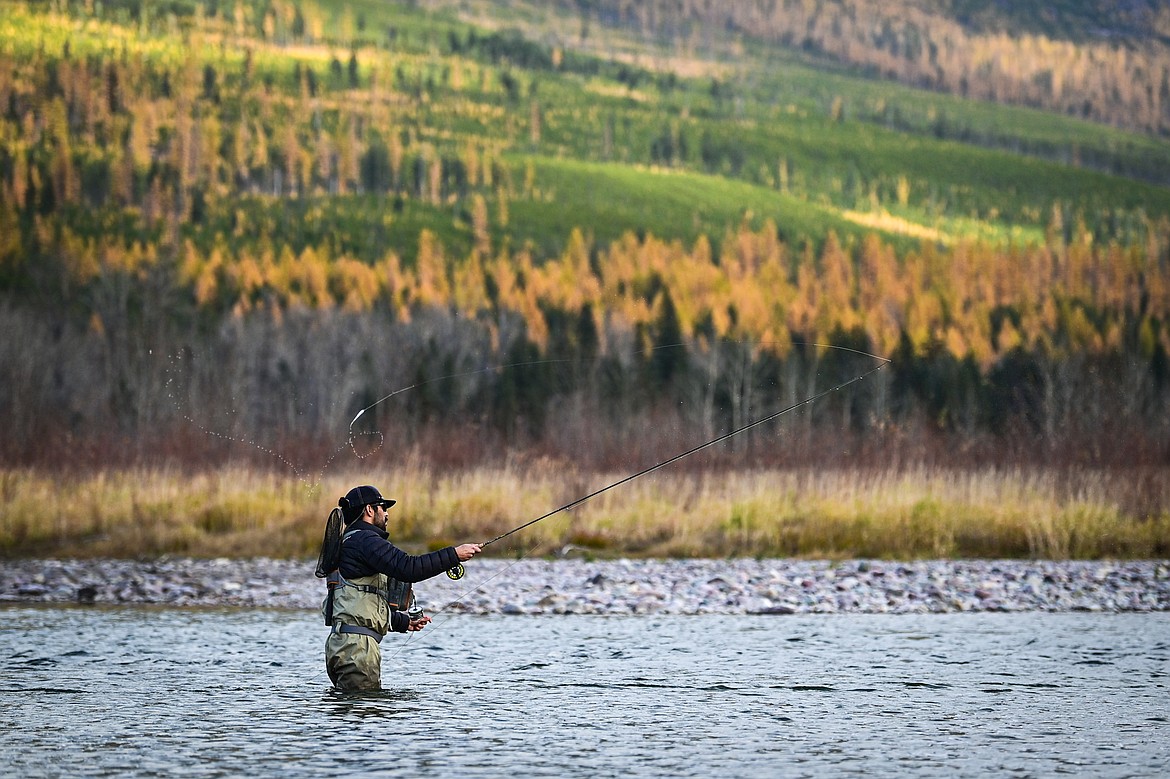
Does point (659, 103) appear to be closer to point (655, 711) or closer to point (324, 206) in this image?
point (324, 206)

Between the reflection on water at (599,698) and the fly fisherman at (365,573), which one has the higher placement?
the fly fisherman at (365,573)

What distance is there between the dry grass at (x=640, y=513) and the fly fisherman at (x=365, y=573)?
11.3m

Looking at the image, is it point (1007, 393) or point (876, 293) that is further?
point (876, 293)

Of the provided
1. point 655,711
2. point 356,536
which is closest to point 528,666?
point 655,711

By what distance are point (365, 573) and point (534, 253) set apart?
336 ft

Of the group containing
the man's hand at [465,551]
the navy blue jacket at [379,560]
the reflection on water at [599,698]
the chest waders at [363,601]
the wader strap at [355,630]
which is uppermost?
the man's hand at [465,551]

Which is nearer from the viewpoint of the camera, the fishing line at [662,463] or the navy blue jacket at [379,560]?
the navy blue jacket at [379,560]

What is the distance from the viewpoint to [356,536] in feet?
32.7

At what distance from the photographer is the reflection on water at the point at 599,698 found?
897cm

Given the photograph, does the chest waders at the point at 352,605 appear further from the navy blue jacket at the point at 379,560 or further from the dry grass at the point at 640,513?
the dry grass at the point at 640,513

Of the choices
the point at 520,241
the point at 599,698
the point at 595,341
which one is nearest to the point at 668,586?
the point at 599,698

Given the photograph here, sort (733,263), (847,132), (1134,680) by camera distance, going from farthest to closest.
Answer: (847,132)
(733,263)
(1134,680)

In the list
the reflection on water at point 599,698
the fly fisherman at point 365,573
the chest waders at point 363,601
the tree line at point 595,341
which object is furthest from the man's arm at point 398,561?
the tree line at point 595,341

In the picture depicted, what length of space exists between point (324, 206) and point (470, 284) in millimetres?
27306
